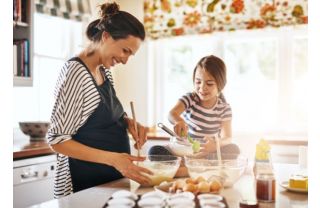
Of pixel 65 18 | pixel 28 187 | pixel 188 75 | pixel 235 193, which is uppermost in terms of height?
pixel 65 18

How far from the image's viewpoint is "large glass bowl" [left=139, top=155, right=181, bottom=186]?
93 centimetres

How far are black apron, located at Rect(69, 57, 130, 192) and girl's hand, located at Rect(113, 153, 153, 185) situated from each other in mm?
168

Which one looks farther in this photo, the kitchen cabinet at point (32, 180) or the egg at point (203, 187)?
the kitchen cabinet at point (32, 180)

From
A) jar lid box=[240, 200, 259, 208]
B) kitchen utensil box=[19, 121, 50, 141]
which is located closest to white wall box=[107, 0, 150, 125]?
kitchen utensil box=[19, 121, 50, 141]

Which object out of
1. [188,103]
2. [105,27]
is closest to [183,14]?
[188,103]

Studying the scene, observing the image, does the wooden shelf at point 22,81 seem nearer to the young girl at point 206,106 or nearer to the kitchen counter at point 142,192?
the young girl at point 206,106

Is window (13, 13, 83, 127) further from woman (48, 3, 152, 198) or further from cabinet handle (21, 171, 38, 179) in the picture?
woman (48, 3, 152, 198)

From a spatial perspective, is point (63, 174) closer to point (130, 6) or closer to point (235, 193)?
point (235, 193)

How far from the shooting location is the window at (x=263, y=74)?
2566mm

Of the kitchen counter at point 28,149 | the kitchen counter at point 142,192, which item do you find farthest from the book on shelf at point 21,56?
the kitchen counter at point 142,192

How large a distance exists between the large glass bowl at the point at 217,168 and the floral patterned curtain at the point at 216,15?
1.72 meters

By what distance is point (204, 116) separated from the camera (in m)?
1.72

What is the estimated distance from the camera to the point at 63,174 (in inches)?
41.4

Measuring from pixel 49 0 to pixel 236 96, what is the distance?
1.34m
